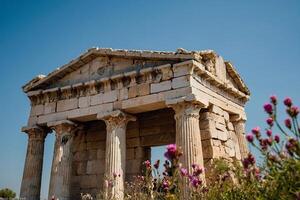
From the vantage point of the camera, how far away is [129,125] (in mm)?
13664

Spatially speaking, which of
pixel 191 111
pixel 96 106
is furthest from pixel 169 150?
pixel 96 106

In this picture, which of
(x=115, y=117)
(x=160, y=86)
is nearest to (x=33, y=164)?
(x=115, y=117)

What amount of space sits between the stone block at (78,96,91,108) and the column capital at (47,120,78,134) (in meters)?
0.84

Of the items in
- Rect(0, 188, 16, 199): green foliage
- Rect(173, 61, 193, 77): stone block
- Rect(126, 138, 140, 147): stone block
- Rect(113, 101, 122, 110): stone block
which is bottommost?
Rect(0, 188, 16, 199): green foliage

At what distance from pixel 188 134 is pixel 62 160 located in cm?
543

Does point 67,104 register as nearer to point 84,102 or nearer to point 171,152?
point 84,102

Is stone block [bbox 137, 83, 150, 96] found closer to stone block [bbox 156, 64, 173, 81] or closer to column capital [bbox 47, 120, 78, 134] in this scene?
stone block [bbox 156, 64, 173, 81]

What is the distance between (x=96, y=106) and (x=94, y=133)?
8.90 ft

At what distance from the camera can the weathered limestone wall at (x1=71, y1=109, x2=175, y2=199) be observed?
41.9 ft

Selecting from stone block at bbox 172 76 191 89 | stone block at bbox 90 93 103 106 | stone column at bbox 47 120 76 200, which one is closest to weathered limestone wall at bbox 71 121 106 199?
stone column at bbox 47 120 76 200

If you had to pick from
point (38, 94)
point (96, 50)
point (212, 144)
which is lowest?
point (212, 144)

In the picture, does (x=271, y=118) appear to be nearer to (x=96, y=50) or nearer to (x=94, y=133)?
(x=96, y=50)

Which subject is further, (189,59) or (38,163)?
(38,163)

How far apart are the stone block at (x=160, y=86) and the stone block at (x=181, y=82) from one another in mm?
→ 203
